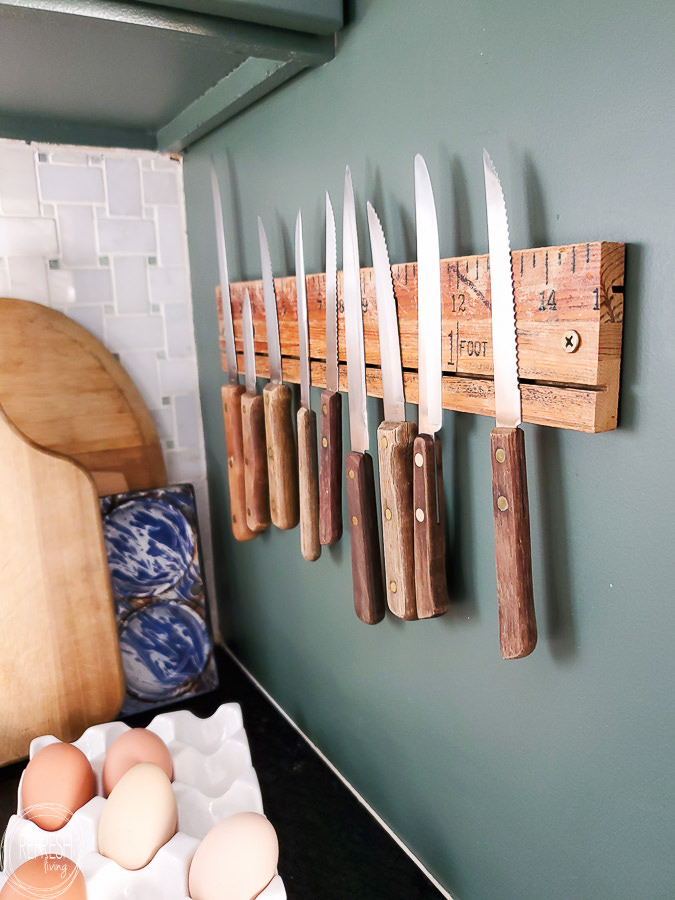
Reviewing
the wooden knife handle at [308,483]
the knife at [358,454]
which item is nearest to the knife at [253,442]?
the wooden knife handle at [308,483]

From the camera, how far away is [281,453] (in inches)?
34.2

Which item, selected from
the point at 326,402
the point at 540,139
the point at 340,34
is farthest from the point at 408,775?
the point at 340,34

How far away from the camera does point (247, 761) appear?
80 centimetres

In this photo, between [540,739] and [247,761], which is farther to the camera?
[247,761]

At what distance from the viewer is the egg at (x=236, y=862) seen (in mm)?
586

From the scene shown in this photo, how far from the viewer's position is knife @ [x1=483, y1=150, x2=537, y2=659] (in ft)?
1.68

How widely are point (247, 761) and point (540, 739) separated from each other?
0.36 m

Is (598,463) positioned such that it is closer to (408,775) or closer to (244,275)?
(408,775)

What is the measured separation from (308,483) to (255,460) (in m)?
0.13

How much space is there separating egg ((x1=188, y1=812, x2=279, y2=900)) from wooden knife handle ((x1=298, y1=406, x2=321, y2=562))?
0.30 meters

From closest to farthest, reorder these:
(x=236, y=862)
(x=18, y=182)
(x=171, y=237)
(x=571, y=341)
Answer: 1. (x=571, y=341)
2. (x=236, y=862)
3. (x=18, y=182)
4. (x=171, y=237)

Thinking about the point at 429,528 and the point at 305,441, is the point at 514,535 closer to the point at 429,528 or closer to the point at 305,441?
the point at 429,528

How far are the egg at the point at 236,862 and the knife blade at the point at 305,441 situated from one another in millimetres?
305

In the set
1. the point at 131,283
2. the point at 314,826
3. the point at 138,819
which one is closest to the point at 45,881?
the point at 138,819
